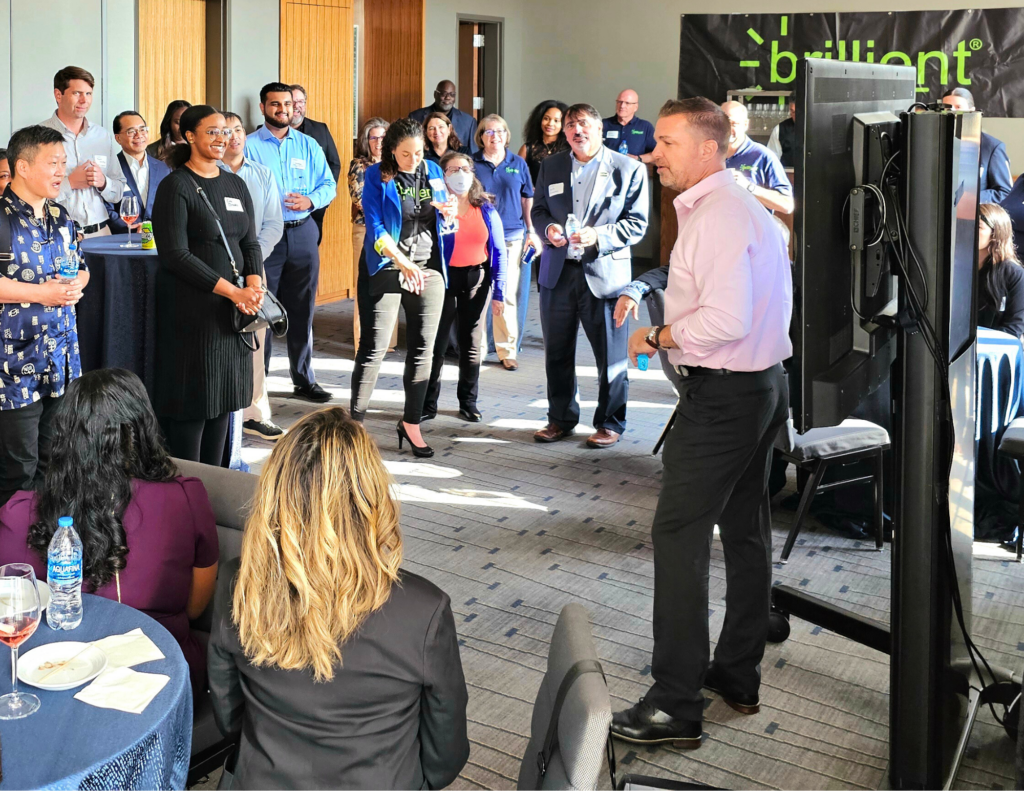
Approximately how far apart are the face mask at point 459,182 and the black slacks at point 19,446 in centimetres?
245

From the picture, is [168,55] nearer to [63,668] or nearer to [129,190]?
[129,190]

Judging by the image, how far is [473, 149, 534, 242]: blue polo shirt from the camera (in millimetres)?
7012

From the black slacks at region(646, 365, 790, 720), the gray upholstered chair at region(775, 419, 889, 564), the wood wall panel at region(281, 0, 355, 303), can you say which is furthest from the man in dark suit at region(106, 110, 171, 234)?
the black slacks at region(646, 365, 790, 720)

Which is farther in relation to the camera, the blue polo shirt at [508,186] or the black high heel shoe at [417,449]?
the blue polo shirt at [508,186]

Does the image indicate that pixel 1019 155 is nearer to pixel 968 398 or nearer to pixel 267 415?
pixel 267 415

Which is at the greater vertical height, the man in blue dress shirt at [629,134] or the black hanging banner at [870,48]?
the black hanging banner at [870,48]

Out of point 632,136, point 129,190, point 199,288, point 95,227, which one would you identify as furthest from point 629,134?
point 199,288

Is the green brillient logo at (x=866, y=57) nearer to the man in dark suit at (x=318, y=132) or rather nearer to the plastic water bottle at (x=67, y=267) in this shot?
the man in dark suit at (x=318, y=132)

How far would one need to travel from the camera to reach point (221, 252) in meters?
4.14

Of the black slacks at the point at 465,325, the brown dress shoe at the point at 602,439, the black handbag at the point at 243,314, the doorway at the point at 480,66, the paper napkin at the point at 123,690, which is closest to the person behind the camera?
the paper napkin at the point at 123,690

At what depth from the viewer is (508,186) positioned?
7.12 m

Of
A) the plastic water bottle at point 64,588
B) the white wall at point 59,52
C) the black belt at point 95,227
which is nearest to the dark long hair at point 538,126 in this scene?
the white wall at point 59,52

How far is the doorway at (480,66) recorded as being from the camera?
478 inches

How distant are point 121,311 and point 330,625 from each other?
311cm
